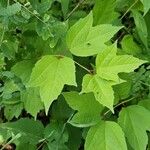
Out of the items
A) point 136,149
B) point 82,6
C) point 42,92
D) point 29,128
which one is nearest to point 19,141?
point 29,128

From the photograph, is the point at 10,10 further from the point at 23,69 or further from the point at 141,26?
the point at 141,26

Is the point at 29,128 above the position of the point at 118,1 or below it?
below

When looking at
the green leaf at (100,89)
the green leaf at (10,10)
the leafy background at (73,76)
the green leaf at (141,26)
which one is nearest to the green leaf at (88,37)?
the leafy background at (73,76)

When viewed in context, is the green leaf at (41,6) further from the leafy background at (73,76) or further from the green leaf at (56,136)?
the green leaf at (56,136)

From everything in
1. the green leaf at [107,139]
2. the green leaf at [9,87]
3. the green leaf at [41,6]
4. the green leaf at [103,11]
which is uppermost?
the green leaf at [41,6]

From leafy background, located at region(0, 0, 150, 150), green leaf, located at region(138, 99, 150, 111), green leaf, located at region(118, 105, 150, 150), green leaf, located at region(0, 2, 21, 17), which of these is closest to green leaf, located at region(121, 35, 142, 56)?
leafy background, located at region(0, 0, 150, 150)

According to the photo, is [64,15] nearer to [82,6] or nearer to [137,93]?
[82,6]

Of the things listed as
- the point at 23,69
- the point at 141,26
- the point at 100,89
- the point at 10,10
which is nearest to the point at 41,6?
the point at 10,10
